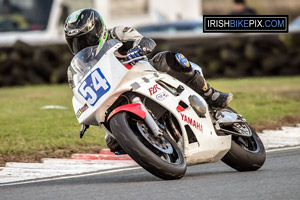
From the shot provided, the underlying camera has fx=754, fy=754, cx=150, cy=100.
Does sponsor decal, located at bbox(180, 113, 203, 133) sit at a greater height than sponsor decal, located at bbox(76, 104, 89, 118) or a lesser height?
lesser

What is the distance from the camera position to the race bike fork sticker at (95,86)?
5980mm

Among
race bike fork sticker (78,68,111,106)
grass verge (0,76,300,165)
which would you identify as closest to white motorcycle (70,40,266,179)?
race bike fork sticker (78,68,111,106)

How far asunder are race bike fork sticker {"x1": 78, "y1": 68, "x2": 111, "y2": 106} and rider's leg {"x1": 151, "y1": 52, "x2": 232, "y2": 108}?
65cm

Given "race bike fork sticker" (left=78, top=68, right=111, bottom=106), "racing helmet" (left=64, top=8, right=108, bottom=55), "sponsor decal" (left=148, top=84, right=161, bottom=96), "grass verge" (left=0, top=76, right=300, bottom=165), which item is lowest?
"grass verge" (left=0, top=76, right=300, bottom=165)

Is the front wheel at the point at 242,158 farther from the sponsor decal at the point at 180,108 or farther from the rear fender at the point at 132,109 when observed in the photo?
the rear fender at the point at 132,109

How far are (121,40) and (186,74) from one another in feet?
2.09

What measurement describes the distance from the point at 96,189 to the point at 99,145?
2.96 m

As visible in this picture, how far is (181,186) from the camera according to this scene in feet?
18.6

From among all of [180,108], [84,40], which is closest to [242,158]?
[180,108]

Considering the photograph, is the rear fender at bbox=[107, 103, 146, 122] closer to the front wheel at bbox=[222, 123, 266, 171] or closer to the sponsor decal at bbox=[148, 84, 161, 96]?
the sponsor decal at bbox=[148, 84, 161, 96]

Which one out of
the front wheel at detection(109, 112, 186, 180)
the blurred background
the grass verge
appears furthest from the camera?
the blurred background

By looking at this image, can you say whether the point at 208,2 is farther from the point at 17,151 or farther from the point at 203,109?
the point at 203,109

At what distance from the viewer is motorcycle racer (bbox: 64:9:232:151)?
6348 mm

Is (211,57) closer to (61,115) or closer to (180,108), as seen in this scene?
(61,115)
